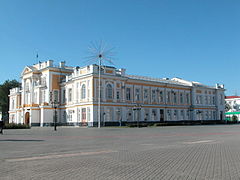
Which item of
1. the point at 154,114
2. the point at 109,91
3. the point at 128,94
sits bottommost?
the point at 154,114

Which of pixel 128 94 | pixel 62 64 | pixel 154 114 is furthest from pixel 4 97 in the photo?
pixel 154 114

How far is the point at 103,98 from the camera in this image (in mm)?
51500

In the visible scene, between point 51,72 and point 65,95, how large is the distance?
6.13 metres

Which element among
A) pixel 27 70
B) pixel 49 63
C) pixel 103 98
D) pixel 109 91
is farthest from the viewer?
pixel 27 70

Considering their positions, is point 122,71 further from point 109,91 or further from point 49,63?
point 49,63

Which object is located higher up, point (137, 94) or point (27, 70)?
point (27, 70)

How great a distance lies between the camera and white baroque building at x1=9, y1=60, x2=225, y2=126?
51875mm

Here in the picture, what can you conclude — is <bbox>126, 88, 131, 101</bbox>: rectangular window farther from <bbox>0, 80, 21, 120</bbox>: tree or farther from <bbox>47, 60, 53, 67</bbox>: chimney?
<bbox>0, 80, 21, 120</bbox>: tree

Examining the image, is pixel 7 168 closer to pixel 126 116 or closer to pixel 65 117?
pixel 126 116

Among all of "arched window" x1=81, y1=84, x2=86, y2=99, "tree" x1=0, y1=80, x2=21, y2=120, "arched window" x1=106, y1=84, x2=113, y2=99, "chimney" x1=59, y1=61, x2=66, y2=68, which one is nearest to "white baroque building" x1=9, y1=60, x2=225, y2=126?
"arched window" x1=106, y1=84, x2=113, y2=99

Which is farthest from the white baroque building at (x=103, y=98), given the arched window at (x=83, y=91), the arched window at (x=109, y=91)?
the arched window at (x=83, y=91)

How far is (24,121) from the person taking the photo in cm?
6178

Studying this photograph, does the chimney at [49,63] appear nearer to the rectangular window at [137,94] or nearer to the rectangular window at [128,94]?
the rectangular window at [128,94]

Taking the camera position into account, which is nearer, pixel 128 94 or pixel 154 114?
pixel 128 94
